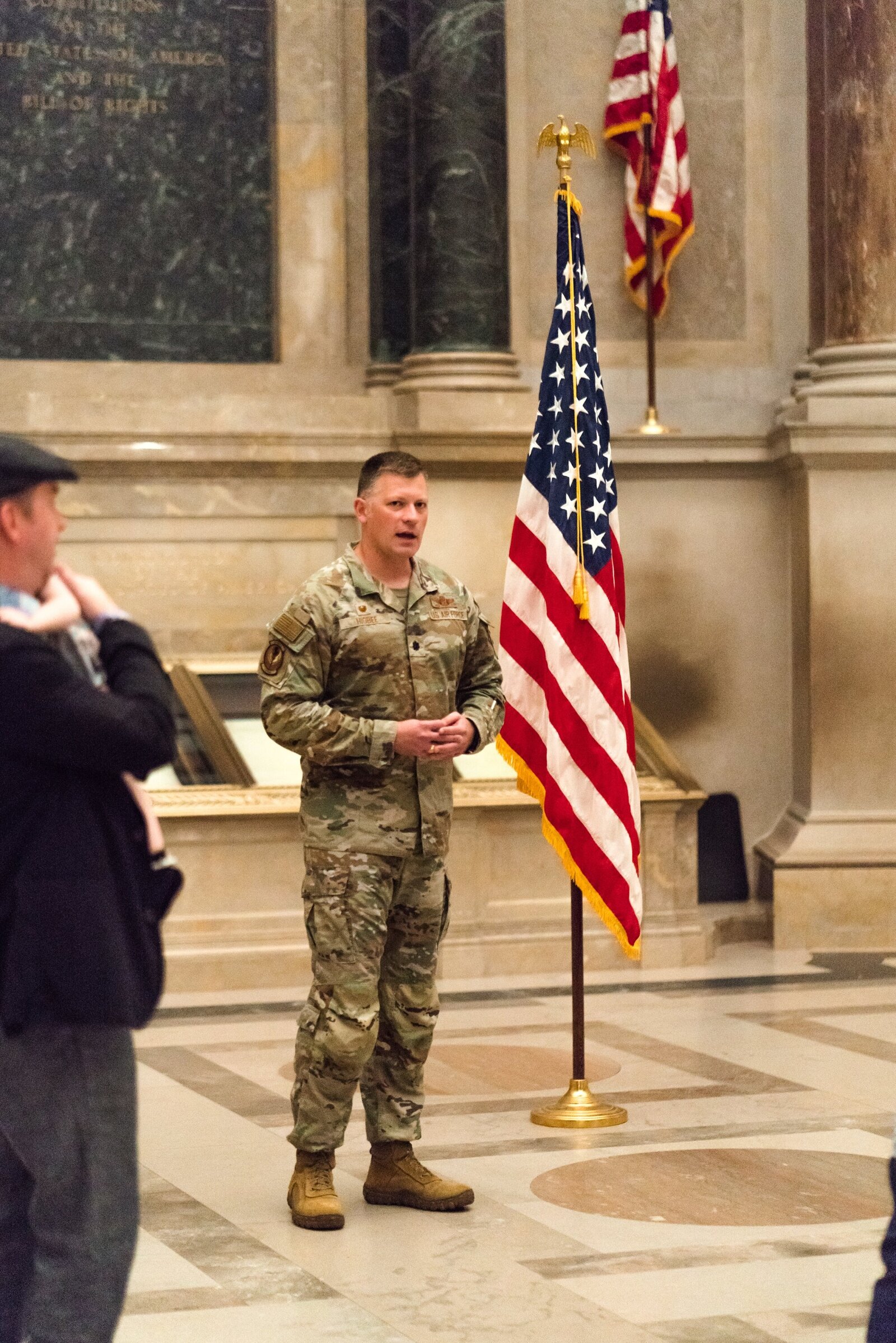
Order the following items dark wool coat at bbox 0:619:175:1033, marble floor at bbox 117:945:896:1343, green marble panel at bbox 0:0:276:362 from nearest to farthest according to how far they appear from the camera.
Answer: dark wool coat at bbox 0:619:175:1033 < marble floor at bbox 117:945:896:1343 < green marble panel at bbox 0:0:276:362

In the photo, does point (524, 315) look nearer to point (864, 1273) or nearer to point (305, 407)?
point (305, 407)

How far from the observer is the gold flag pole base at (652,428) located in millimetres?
12094

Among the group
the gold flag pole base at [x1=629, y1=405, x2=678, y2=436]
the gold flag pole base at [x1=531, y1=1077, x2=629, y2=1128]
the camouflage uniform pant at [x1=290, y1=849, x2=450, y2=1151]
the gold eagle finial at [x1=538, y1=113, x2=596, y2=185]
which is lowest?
the gold flag pole base at [x1=531, y1=1077, x2=629, y2=1128]

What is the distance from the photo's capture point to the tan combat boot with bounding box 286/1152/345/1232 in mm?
5598

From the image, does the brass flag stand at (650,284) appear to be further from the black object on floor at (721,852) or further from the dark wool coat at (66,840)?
the dark wool coat at (66,840)

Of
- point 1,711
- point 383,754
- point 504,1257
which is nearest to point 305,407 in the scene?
point 383,754

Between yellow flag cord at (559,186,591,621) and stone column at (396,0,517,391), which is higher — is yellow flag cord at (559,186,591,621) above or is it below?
below

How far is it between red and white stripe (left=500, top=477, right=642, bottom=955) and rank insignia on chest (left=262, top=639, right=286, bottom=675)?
1563 millimetres

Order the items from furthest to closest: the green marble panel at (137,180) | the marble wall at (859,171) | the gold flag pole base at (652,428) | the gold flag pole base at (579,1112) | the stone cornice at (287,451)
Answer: the gold flag pole base at (652,428), the green marble panel at (137,180), the marble wall at (859,171), the stone cornice at (287,451), the gold flag pole base at (579,1112)

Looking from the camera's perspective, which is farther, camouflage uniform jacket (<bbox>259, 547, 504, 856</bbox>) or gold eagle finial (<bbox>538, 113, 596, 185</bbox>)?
gold eagle finial (<bbox>538, 113, 596, 185</bbox>)

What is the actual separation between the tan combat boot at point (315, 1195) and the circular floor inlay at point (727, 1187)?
2.00 ft

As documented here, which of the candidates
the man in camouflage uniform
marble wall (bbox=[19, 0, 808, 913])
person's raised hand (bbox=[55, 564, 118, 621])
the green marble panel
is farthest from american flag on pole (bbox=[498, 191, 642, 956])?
the green marble panel

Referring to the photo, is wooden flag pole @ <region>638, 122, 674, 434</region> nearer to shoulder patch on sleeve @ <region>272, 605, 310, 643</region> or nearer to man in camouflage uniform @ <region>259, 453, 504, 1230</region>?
man in camouflage uniform @ <region>259, 453, 504, 1230</region>

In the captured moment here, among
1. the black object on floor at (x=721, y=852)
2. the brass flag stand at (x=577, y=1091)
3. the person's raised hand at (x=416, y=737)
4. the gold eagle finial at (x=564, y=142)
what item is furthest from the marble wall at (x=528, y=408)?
the person's raised hand at (x=416, y=737)
